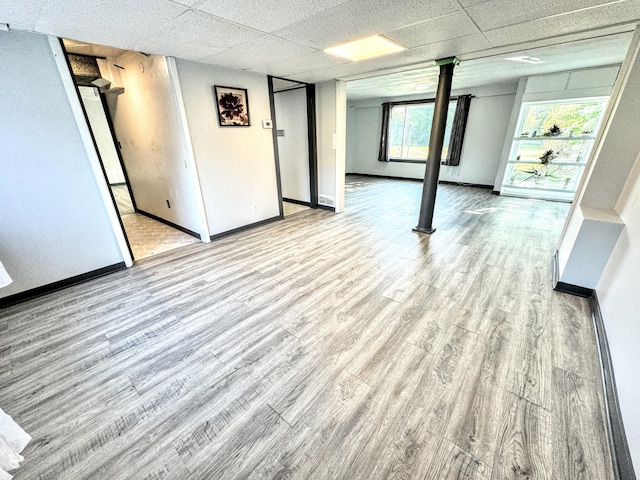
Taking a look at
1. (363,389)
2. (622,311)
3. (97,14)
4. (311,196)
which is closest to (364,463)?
(363,389)

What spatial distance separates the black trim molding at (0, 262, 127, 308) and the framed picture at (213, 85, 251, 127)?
7.37ft

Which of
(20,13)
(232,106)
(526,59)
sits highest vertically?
(526,59)

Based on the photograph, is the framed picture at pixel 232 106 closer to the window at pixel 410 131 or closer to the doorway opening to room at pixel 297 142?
the doorway opening to room at pixel 297 142

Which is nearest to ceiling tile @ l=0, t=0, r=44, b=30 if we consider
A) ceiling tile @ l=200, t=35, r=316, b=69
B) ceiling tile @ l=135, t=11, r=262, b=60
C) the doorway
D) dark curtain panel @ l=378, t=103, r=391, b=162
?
the doorway

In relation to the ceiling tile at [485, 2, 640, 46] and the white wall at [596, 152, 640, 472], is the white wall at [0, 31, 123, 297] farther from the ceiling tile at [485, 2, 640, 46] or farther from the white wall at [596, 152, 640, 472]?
the white wall at [596, 152, 640, 472]

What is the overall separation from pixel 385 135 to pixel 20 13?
7.99 metres

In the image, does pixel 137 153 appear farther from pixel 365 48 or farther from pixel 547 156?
pixel 547 156

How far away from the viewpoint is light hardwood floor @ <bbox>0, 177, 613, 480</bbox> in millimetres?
1181

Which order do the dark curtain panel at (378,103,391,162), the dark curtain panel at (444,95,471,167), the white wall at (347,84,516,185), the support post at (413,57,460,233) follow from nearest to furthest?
the support post at (413,57,460,233)
the white wall at (347,84,516,185)
the dark curtain panel at (444,95,471,167)
the dark curtain panel at (378,103,391,162)

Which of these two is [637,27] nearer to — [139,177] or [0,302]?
[0,302]

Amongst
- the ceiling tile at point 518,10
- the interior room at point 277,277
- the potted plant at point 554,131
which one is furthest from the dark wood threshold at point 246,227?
the potted plant at point 554,131

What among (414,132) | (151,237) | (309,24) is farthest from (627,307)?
(414,132)

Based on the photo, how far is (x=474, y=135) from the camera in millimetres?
6773

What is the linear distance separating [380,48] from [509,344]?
3.03m
